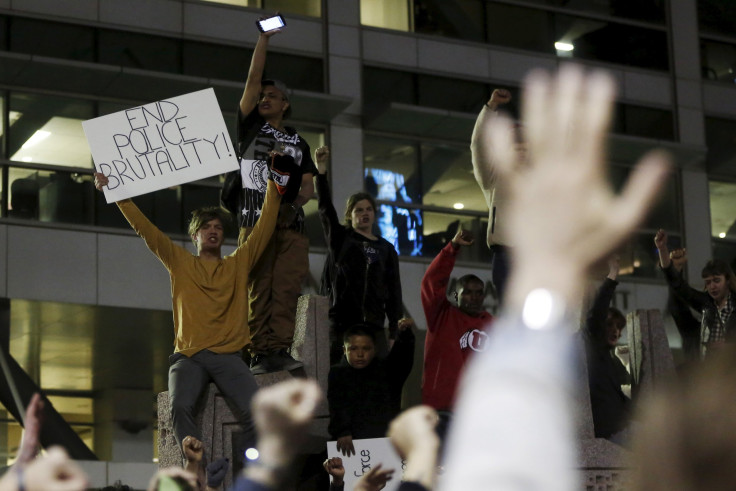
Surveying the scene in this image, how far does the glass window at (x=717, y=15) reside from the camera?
21.9 m

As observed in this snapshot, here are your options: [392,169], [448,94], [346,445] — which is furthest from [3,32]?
[346,445]

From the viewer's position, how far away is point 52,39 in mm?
16922

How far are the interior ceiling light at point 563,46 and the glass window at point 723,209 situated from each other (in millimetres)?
3359

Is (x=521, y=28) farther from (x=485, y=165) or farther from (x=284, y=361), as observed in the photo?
(x=284, y=361)

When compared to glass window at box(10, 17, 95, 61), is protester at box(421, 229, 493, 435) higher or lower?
lower

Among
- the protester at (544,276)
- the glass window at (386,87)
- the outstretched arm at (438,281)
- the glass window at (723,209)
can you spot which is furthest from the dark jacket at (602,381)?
the glass window at (723,209)

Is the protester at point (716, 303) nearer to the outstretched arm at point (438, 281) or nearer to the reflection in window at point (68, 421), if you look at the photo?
the outstretched arm at point (438, 281)

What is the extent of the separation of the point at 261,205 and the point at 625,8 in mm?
15550

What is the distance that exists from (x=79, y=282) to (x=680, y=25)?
36.8 ft

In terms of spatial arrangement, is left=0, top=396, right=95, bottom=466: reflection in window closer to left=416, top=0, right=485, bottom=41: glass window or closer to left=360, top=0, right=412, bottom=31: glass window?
left=360, top=0, right=412, bottom=31: glass window

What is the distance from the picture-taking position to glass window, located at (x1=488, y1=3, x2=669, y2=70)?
66.9 ft

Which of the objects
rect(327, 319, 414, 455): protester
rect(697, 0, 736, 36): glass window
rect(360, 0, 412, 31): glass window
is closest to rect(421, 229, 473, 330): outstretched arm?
rect(327, 319, 414, 455): protester

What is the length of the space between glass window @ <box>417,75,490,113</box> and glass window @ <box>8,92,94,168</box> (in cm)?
524

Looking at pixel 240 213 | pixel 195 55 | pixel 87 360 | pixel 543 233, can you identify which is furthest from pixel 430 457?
pixel 87 360
